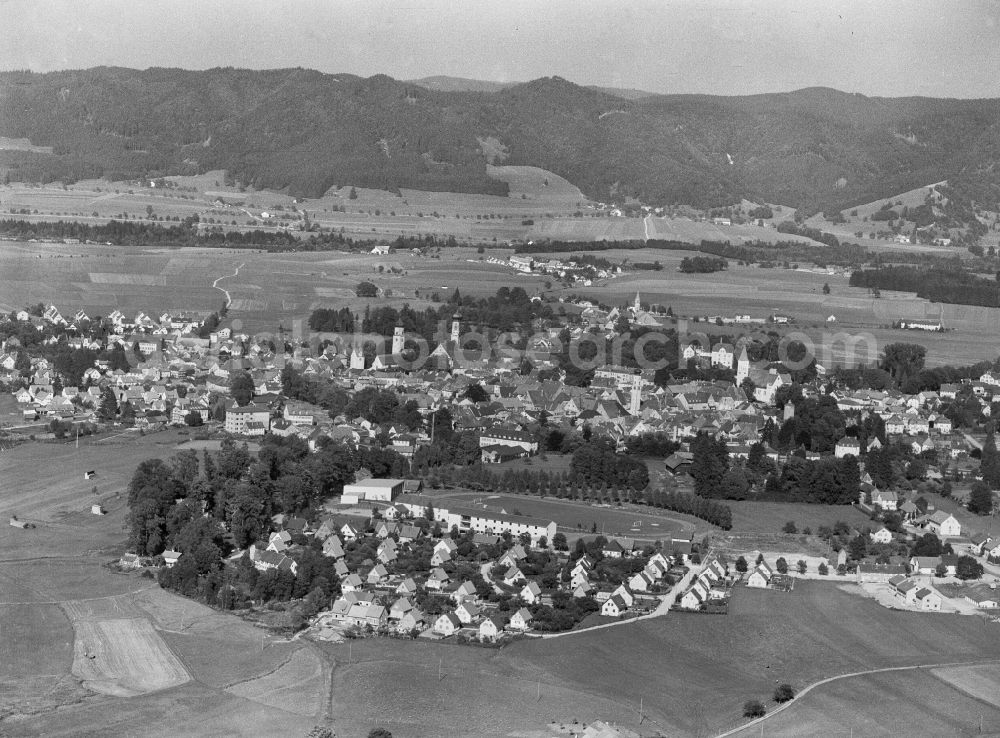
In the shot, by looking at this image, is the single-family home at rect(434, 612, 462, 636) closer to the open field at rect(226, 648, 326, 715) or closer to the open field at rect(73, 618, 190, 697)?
the open field at rect(226, 648, 326, 715)

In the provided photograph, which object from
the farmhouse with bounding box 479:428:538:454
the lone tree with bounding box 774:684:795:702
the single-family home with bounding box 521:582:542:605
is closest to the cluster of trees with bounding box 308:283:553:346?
the farmhouse with bounding box 479:428:538:454

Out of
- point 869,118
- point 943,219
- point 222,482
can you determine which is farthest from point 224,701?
point 869,118

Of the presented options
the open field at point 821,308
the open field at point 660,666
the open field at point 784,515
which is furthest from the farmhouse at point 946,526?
the open field at point 821,308

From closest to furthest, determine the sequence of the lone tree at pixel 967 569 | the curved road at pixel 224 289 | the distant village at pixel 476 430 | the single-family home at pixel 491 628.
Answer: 1. the single-family home at pixel 491 628
2. the distant village at pixel 476 430
3. the lone tree at pixel 967 569
4. the curved road at pixel 224 289

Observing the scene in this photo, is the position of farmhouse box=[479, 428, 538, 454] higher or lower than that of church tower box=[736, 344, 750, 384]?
lower

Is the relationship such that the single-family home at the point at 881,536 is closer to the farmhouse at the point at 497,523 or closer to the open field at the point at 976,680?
the farmhouse at the point at 497,523

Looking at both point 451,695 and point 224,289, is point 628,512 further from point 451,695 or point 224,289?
point 224,289
